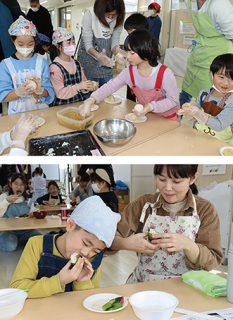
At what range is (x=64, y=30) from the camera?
6.80 feet

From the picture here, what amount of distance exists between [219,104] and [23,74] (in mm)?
1212

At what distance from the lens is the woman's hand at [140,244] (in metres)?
0.95

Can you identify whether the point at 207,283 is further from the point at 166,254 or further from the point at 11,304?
the point at 11,304

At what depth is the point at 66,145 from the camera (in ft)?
4.70

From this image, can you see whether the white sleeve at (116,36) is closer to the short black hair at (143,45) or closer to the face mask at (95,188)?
the short black hair at (143,45)

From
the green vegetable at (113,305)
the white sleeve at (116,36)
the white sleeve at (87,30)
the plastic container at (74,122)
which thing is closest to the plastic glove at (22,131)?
the plastic container at (74,122)

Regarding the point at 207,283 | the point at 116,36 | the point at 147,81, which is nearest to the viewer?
the point at 207,283

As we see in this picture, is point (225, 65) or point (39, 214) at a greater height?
point (225, 65)

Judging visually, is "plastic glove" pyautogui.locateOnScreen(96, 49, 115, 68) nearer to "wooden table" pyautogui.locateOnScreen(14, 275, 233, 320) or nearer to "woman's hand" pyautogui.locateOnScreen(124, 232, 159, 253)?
"woman's hand" pyautogui.locateOnScreen(124, 232, 159, 253)

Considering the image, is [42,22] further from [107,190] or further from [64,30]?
[107,190]

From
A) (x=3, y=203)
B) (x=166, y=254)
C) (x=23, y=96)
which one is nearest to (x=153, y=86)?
(x=23, y=96)

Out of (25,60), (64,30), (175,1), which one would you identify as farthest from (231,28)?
(175,1)

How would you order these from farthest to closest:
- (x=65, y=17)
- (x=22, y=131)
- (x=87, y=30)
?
(x=65, y=17), (x=87, y=30), (x=22, y=131)

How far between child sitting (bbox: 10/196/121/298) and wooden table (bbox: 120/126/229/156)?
53 centimetres
